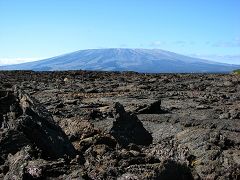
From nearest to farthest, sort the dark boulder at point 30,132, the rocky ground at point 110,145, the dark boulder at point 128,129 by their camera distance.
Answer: the rocky ground at point 110,145 < the dark boulder at point 30,132 < the dark boulder at point 128,129

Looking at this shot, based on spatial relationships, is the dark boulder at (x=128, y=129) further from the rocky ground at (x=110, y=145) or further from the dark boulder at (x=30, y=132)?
the dark boulder at (x=30, y=132)

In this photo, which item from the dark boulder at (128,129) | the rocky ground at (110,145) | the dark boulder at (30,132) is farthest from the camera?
the dark boulder at (128,129)

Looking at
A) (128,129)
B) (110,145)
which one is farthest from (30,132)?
(128,129)

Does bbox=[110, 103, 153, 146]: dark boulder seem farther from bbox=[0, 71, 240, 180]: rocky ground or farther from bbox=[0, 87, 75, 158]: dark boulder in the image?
bbox=[0, 87, 75, 158]: dark boulder

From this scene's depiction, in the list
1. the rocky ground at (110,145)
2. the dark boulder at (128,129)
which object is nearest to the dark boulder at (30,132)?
the rocky ground at (110,145)

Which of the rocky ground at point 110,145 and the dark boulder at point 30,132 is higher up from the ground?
the dark boulder at point 30,132

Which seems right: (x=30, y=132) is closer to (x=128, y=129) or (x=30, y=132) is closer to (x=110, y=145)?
(x=110, y=145)

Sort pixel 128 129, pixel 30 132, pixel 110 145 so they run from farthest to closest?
pixel 128 129 → pixel 110 145 → pixel 30 132

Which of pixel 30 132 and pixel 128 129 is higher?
pixel 30 132

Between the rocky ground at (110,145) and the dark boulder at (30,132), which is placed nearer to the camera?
the rocky ground at (110,145)

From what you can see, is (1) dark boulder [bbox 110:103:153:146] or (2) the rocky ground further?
(1) dark boulder [bbox 110:103:153:146]

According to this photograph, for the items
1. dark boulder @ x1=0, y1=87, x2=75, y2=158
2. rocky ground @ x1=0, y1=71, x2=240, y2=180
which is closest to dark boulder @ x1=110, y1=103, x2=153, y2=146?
rocky ground @ x1=0, y1=71, x2=240, y2=180

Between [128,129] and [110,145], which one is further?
[128,129]

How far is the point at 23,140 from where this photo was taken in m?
10.6
